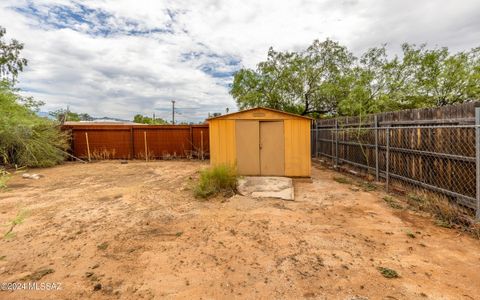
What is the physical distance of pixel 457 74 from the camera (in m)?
9.61

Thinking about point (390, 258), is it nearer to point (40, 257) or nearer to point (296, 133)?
point (40, 257)

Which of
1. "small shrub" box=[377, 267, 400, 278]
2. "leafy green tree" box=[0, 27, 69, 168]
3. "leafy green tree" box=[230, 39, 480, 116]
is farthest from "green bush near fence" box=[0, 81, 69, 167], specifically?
"small shrub" box=[377, 267, 400, 278]

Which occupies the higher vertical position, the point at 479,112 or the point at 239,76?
the point at 239,76

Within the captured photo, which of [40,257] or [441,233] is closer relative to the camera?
[40,257]

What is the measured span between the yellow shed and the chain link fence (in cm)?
174

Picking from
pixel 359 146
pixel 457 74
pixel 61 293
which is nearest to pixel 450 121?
pixel 359 146

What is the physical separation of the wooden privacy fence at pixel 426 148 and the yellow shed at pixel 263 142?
5.68 ft

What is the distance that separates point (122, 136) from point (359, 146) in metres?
11.4

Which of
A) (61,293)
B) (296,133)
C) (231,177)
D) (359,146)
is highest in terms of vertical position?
(296,133)

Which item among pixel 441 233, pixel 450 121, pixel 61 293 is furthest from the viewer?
pixel 450 121

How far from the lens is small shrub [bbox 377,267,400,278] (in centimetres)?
237

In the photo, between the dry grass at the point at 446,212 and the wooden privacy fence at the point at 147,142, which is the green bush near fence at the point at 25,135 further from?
the dry grass at the point at 446,212

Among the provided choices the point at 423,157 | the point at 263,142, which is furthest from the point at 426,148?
the point at 263,142

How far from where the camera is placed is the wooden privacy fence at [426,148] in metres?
3.61
